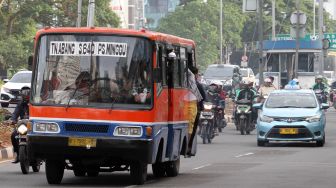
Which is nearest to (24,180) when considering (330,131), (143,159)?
(143,159)

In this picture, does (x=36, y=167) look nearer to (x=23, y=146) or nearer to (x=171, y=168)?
(x=23, y=146)

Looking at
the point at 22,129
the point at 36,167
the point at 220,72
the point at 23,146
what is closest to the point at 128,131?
the point at 22,129

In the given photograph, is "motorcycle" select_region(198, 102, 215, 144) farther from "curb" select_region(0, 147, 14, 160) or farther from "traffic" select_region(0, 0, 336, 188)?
"curb" select_region(0, 147, 14, 160)

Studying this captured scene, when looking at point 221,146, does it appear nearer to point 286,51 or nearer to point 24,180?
point 24,180

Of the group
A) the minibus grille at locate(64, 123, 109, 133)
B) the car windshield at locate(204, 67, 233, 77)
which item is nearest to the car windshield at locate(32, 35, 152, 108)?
the minibus grille at locate(64, 123, 109, 133)

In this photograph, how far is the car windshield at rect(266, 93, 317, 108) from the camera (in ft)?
105

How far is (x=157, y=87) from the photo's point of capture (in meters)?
18.6

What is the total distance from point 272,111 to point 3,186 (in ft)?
47.3

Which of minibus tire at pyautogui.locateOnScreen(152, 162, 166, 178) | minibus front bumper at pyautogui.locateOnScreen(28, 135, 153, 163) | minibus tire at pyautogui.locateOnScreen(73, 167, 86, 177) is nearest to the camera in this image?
minibus front bumper at pyautogui.locateOnScreen(28, 135, 153, 163)

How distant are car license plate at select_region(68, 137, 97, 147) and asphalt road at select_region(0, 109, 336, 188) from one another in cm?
85

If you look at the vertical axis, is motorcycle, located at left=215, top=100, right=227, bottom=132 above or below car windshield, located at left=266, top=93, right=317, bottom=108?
below

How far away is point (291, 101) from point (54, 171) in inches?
573

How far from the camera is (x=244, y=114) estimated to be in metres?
38.0

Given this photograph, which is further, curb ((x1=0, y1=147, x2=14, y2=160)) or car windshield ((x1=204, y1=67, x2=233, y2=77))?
car windshield ((x1=204, y1=67, x2=233, y2=77))
